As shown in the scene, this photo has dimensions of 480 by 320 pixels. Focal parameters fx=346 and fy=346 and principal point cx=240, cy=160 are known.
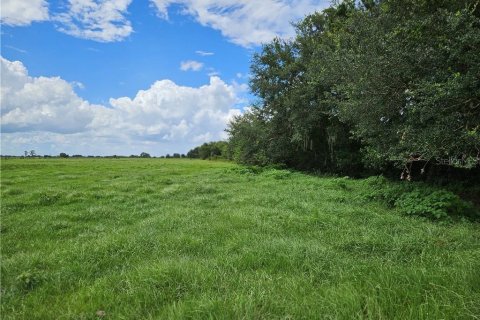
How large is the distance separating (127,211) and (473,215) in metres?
13.1

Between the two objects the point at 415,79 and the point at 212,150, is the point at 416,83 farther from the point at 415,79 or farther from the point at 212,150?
the point at 212,150

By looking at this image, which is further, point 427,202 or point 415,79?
point 415,79

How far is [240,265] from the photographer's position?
22.4ft

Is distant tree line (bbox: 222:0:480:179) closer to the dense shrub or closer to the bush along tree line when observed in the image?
the bush along tree line

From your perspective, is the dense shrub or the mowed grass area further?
the dense shrub

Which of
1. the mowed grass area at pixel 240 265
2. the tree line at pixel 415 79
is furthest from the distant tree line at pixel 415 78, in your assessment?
the mowed grass area at pixel 240 265

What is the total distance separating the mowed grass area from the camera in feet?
15.9

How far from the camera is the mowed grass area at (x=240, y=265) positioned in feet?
15.9

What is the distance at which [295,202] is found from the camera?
14.3 m

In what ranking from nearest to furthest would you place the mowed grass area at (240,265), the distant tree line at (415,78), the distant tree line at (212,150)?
the mowed grass area at (240,265)
the distant tree line at (415,78)
the distant tree line at (212,150)

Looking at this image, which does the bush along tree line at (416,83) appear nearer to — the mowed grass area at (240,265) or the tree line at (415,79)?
the tree line at (415,79)

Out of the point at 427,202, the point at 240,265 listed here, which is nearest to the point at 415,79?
the point at 427,202

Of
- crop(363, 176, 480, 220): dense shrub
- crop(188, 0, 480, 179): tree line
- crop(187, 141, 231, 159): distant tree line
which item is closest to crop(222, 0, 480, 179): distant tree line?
crop(188, 0, 480, 179): tree line

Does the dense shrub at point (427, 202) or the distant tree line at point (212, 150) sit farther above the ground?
the distant tree line at point (212, 150)
